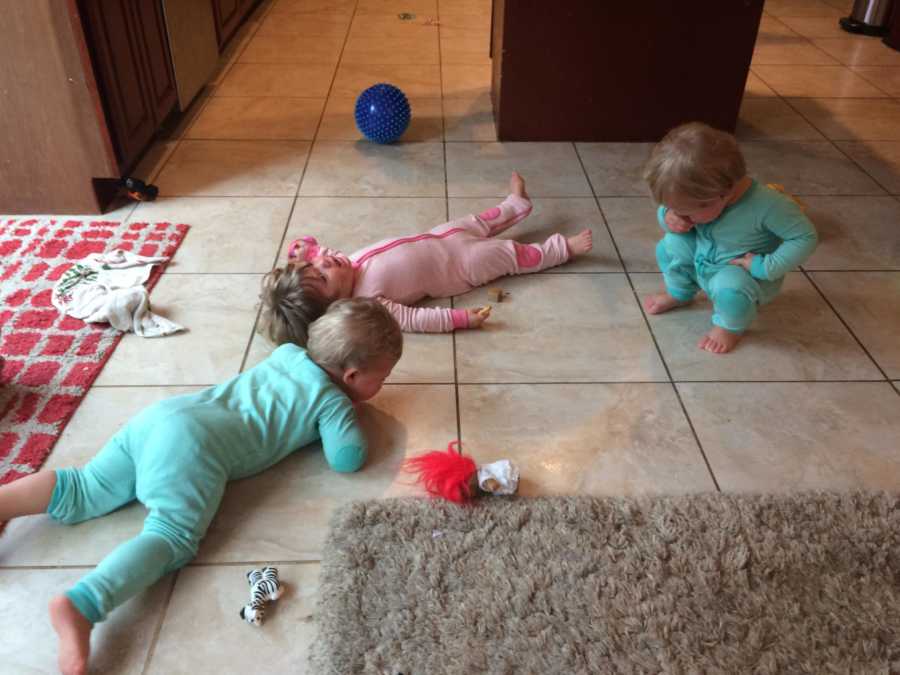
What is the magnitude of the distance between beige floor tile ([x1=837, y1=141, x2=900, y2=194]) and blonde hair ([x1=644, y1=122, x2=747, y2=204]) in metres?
1.23

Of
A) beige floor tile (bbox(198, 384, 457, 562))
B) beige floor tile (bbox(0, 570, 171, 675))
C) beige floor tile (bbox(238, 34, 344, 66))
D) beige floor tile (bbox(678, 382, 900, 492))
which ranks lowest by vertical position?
beige floor tile (bbox(238, 34, 344, 66))

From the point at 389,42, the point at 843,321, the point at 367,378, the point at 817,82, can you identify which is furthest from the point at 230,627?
the point at 817,82

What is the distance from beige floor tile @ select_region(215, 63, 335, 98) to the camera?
3.08 meters

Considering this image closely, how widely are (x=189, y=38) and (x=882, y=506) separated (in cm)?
263

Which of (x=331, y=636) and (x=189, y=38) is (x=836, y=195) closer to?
(x=331, y=636)

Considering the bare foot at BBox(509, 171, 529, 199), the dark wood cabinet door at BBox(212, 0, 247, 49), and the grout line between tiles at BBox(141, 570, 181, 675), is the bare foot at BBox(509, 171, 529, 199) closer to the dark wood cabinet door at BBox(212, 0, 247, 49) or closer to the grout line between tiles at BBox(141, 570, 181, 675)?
the grout line between tiles at BBox(141, 570, 181, 675)

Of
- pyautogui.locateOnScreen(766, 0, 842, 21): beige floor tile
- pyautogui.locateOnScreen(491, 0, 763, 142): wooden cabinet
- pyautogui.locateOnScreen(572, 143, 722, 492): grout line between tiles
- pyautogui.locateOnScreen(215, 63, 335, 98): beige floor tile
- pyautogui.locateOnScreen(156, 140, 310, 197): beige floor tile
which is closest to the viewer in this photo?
pyautogui.locateOnScreen(572, 143, 722, 492): grout line between tiles

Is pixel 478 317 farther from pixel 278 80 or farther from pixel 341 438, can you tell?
pixel 278 80

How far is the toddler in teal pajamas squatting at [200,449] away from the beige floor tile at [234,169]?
0.97 meters

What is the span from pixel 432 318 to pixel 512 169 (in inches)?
38.1

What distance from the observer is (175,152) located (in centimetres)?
260

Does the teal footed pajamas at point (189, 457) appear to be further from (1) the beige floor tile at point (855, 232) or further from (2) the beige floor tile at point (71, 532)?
(1) the beige floor tile at point (855, 232)

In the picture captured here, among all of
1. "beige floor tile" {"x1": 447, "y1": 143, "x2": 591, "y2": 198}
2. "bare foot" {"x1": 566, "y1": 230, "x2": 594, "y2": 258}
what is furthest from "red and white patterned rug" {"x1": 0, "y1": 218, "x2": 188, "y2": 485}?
"bare foot" {"x1": 566, "y1": 230, "x2": 594, "y2": 258}

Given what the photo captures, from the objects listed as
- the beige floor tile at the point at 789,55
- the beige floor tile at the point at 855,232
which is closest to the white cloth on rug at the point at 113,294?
the beige floor tile at the point at 855,232
